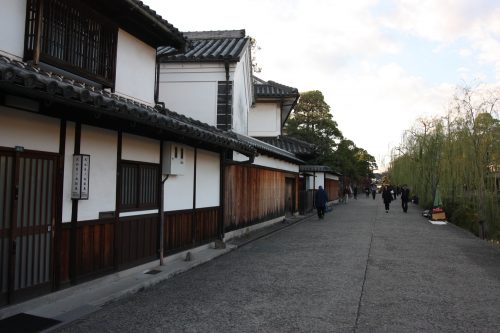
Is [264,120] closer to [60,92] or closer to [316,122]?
[60,92]

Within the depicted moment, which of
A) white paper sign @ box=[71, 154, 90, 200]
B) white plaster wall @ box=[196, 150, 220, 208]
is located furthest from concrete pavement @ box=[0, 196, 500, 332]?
white paper sign @ box=[71, 154, 90, 200]

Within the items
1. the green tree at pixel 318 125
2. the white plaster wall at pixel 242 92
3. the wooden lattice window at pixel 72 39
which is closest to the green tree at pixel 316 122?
the green tree at pixel 318 125

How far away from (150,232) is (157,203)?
0.67 meters

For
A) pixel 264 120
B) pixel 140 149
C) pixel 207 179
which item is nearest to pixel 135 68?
pixel 140 149

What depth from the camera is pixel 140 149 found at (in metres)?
8.42

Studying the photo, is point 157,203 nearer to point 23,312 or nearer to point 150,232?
point 150,232

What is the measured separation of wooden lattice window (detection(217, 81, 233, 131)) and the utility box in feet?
20.0

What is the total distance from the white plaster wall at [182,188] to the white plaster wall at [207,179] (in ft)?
1.45

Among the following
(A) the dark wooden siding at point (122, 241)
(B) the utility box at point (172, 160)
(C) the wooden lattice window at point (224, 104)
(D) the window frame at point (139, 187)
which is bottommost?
(A) the dark wooden siding at point (122, 241)

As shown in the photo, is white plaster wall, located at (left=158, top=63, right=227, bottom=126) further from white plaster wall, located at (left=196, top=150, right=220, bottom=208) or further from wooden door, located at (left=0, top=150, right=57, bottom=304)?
wooden door, located at (left=0, top=150, right=57, bottom=304)

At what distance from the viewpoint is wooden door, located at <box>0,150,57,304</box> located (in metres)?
5.34

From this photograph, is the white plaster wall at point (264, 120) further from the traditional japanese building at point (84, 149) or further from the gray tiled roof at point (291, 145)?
the traditional japanese building at point (84, 149)

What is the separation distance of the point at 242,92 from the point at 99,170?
11071mm

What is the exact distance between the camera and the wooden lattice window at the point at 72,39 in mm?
6570
